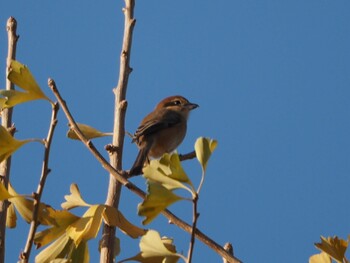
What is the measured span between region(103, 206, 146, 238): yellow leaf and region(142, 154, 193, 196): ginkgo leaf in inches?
19.4

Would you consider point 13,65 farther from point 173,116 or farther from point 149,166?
point 173,116

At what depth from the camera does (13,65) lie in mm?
2344

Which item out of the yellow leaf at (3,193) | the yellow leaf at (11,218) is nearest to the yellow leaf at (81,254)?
the yellow leaf at (3,193)

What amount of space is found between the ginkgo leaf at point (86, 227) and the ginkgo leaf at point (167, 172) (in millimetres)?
435

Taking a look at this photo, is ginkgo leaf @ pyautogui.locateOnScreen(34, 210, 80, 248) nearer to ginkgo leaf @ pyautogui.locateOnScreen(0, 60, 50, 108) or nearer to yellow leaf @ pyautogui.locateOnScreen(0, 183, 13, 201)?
yellow leaf @ pyautogui.locateOnScreen(0, 183, 13, 201)

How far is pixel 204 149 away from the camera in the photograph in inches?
73.1

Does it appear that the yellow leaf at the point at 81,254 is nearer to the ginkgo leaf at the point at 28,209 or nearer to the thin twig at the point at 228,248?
the ginkgo leaf at the point at 28,209

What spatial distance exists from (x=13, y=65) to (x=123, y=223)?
0.67m

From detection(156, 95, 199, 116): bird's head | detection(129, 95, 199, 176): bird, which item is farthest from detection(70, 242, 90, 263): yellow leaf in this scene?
detection(156, 95, 199, 116): bird's head

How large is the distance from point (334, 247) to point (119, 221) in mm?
757

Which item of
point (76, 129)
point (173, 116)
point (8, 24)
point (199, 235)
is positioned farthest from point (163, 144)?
point (199, 235)

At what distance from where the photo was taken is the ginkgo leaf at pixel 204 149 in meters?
1.83

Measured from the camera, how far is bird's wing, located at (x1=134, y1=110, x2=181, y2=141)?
7082 mm

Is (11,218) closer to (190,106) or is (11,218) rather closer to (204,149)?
(204,149)
